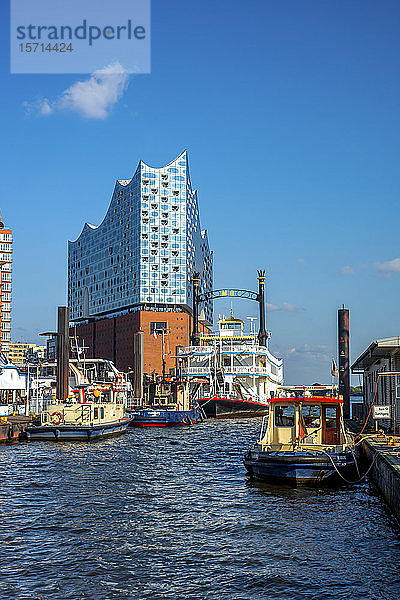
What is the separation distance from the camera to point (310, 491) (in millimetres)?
27031

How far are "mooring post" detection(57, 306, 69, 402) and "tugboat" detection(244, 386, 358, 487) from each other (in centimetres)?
3507

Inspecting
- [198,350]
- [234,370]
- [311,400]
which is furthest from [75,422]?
[198,350]

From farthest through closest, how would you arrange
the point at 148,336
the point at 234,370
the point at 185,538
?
the point at 148,336, the point at 234,370, the point at 185,538

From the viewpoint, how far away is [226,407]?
87.1 meters

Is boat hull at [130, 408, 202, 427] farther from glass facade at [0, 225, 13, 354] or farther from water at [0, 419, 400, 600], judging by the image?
glass facade at [0, 225, 13, 354]

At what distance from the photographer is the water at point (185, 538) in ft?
49.6

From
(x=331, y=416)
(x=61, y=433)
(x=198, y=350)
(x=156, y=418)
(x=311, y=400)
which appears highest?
(x=198, y=350)

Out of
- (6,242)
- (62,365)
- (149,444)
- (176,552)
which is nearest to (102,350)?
(6,242)

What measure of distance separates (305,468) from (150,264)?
127m

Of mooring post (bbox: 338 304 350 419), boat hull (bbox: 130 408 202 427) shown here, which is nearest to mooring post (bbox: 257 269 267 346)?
boat hull (bbox: 130 408 202 427)

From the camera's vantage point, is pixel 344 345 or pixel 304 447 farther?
pixel 344 345

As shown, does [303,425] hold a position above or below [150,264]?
below

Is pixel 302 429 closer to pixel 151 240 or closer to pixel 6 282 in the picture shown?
pixel 6 282

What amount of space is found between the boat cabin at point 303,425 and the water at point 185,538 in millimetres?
2347
